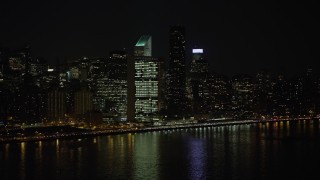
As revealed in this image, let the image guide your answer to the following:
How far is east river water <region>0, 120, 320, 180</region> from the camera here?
17375mm

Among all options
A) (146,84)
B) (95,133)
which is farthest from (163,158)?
(146,84)

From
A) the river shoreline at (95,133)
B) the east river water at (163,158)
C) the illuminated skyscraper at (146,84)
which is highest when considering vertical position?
the illuminated skyscraper at (146,84)

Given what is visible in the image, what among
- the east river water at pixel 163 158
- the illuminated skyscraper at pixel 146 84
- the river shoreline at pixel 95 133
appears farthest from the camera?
the illuminated skyscraper at pixel 146 84

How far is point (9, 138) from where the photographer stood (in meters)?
27.2

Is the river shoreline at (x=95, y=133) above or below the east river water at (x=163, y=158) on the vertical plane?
above

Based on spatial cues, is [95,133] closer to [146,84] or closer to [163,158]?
[163,158]

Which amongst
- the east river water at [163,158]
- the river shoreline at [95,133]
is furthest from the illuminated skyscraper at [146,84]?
the east river water at [163,158]

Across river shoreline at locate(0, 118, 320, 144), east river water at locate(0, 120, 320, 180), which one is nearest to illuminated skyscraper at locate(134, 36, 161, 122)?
river shoreline at locate(0, 118, 320, 144)

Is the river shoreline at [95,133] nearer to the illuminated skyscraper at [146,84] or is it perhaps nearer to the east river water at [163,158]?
the east river water at [163,158]

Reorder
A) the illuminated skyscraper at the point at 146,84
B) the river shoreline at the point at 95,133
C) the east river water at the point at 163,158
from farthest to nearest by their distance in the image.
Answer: the illuminated skyscraper at the point at 146,84
the river shoreline at the point at 95,133
the east river water at the point at 163,158

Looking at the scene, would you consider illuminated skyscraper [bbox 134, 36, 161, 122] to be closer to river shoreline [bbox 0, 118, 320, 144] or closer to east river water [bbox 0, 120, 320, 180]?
river shoreline [bbox 0, 118, 320, 144]

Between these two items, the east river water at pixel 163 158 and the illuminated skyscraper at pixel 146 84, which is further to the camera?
the illuminated skyscraper at pixel 146 84

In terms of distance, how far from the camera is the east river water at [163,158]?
17375 millimetres

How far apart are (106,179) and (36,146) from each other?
9.35 meters
